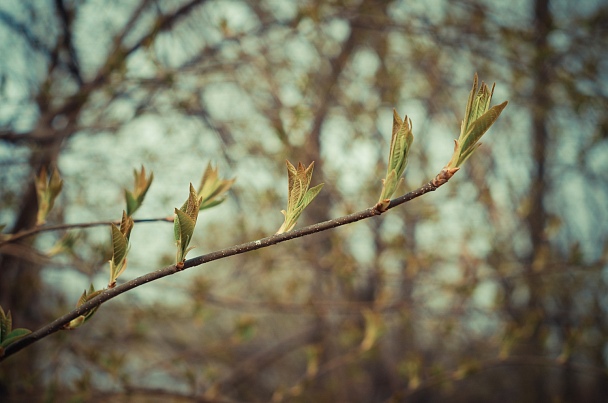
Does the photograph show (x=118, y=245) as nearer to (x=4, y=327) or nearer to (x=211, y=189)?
(x=4, y=327)

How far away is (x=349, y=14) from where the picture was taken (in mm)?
2553

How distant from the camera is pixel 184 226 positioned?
724 millimetres

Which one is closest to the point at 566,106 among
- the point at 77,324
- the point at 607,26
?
the point at 607,26

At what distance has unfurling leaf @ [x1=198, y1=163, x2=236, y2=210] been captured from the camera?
1.10 m

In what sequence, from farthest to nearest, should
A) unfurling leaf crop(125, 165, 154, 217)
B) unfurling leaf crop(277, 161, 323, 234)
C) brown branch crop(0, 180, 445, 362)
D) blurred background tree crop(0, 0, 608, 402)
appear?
blurred background tree crop(0, 0, 608, 402), unfurling leaf crop(125, 165, 154, 217), unfurling leaf crop(277, 161, 323, 234), brown branch crop(0, 180, 445, 362)

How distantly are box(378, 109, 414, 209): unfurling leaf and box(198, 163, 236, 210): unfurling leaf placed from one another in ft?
1.58

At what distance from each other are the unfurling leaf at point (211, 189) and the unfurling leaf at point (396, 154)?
48cm

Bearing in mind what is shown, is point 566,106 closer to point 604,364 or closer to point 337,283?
point 604,364

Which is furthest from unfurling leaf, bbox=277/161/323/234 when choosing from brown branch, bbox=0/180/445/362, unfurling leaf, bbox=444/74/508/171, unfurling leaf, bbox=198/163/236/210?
unfurling leaf, bbox=198/163/236/210

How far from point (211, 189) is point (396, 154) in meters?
0.50

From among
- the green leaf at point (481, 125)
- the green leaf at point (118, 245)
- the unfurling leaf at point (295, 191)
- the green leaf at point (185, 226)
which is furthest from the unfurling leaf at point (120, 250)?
the green leaf at point (481, 125)

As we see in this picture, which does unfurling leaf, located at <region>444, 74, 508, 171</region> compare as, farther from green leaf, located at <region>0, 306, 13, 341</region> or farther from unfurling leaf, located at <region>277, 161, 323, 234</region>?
green leaf, located at <region>0, 306, 13, 341</region>

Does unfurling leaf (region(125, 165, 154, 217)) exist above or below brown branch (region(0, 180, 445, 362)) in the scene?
above

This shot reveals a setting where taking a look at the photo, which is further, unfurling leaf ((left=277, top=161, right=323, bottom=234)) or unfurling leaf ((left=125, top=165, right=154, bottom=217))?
unfurling leaf ((left=125, top=165, right=154, bottom=217))
